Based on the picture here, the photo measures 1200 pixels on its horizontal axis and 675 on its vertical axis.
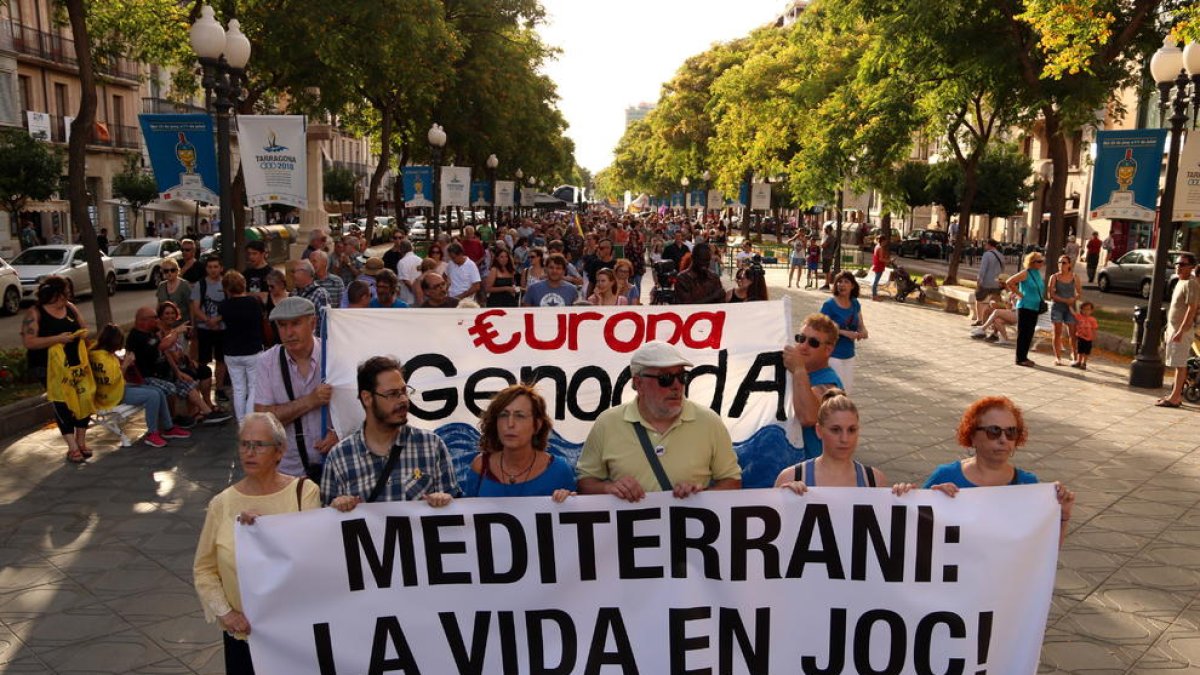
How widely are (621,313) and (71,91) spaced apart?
151 feet

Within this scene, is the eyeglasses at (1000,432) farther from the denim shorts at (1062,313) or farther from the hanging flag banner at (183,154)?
the denim shorts at (1062,313)

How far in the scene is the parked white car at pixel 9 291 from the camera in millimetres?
21266

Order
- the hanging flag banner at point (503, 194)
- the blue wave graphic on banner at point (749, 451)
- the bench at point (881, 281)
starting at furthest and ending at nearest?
the hanging flag banner at point (503, 194), the bench at point (881, 281), the blue wave graphic on banner at point (749, 451)

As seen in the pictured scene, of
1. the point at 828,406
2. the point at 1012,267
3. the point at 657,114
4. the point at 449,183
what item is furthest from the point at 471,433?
the point at 657,114

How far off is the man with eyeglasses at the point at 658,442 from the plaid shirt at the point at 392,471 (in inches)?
26.3

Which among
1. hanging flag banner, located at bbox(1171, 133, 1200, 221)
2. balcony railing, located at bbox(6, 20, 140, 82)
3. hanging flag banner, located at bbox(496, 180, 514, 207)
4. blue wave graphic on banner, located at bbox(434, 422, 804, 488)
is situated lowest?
blue wave graphic on banner, located at bbox(434, 422, 804, 488)

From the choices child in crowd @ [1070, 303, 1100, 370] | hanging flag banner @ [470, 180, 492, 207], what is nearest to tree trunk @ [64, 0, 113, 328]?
child in crowd @ [1070, 303, 1100, 370]

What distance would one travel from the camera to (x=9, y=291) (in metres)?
21.5

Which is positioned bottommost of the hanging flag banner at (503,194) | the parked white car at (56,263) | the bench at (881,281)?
the bench at (881,281)

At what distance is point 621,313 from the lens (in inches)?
265

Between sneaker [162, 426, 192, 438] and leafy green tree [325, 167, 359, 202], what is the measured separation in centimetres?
6714

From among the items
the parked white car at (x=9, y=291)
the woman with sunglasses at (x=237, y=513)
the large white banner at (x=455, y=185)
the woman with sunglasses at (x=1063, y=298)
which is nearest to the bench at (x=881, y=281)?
the woman with sunglasses at (x=1063, y=298)

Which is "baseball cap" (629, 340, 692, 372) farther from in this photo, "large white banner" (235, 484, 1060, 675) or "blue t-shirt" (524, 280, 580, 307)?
"blue t-shirt" (524, 280, 580, 307)

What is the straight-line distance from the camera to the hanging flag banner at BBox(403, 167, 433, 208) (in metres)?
28.7
